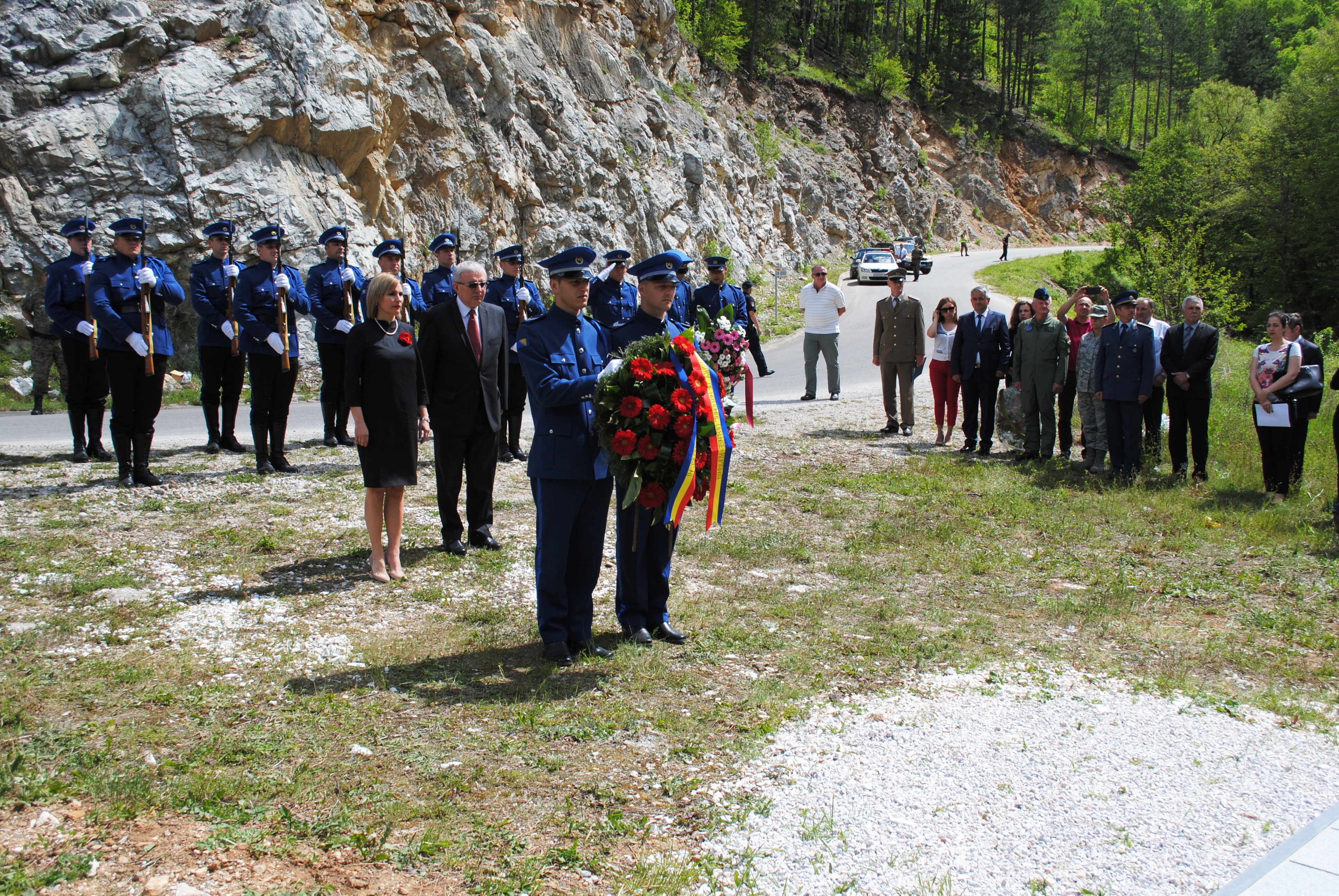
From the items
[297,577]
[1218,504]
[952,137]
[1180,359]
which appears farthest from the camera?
[952,137]

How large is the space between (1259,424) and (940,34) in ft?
218

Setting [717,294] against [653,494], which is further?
[717,294]

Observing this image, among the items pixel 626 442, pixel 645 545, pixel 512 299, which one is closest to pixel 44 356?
pixel 512 299

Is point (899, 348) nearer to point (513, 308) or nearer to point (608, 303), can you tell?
point (608, 303)

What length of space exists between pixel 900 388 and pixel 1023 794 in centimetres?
939

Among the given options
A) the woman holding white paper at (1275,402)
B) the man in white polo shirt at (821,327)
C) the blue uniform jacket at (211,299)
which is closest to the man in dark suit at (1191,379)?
the woman holding white paper at (1275,402)

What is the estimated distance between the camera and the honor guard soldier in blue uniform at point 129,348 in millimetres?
8438

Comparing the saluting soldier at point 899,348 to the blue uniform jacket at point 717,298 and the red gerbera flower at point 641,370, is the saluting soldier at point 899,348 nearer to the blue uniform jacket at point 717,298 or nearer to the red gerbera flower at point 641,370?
the blue uniform jacket at point 717,298

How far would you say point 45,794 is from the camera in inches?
137

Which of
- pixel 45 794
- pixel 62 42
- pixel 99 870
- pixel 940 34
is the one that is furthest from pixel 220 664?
pixel 940 34

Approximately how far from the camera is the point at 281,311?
31.4ft

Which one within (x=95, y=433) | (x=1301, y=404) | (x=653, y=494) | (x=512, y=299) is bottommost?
(x=653, y=494)

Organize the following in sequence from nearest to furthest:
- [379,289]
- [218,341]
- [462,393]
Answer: [379,289]
[462,393]
[218,341]

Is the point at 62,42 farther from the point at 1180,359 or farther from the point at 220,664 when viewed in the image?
the point at 1180,359
